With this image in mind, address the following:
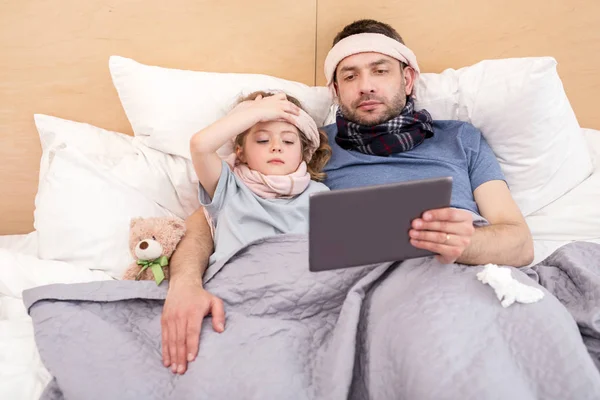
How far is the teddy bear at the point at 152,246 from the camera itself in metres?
1.10

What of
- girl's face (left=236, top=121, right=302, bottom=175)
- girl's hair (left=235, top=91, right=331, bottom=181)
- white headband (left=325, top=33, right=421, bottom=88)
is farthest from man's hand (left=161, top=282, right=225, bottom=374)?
white headband (left=325, top=33, right=421, bottom=88)

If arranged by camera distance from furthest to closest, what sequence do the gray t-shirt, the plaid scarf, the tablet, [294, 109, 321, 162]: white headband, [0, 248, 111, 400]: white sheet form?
the plaid scarf → [294, 109, 321, 162]: white headband → the gray t-shirt → [0, 248, 111, 400]: white sheet → the tablet

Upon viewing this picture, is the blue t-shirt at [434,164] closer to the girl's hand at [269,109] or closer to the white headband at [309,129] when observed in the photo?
the white headband at [309,129]

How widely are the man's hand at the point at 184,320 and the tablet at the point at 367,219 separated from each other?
269mm

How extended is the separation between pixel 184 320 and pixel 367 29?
3.34 ft

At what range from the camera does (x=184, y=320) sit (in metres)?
0.95

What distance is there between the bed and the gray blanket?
0.28 meters

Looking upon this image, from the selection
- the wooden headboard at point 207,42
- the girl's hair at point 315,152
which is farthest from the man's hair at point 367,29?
the girl's hair at point 315,152

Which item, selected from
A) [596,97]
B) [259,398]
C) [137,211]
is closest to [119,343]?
[259,398]

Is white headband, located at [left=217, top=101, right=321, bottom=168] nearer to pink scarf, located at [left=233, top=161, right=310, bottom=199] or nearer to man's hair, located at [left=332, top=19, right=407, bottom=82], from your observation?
pink scarf, located at [left=233, top=161, right=310, bottom=199]

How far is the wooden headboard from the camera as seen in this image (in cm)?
Result: 144

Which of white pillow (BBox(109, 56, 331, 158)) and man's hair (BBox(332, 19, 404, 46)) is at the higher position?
man's hair (BBox(332, 19, 404, 46))

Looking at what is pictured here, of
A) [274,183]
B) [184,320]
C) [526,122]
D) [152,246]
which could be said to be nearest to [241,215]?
[274,183]

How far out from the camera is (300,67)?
1653 millimetres
